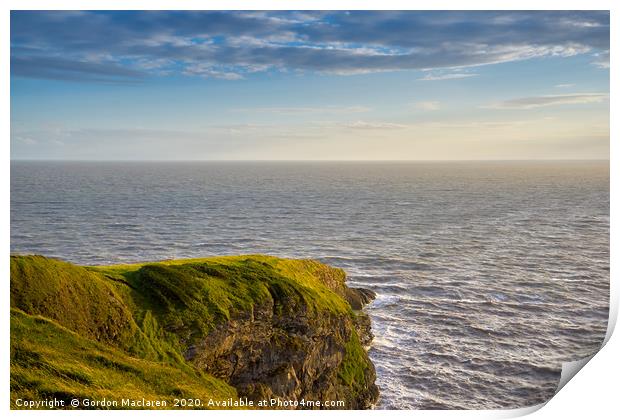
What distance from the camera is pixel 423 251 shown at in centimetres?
6494

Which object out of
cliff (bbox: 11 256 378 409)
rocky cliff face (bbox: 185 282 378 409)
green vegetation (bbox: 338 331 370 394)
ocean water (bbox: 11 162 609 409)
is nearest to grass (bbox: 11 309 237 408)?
cliff (bbox: 11 256 378 409)

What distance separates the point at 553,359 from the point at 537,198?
84166 mm

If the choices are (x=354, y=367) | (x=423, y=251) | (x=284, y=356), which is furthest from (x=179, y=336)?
(x=423, y=251)

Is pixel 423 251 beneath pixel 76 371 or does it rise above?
beneath

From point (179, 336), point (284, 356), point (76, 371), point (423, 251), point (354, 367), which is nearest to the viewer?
point (76, 371)

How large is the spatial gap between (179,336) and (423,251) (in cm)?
4718

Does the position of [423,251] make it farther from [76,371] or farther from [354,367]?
[76,371]

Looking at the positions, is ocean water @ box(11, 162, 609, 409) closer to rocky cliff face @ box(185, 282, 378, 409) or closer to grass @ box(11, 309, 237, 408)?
rocky cliff face @ box(185, 282, 378, 409)

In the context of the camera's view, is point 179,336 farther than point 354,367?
No

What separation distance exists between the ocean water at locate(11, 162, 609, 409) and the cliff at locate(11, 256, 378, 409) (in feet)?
24.4

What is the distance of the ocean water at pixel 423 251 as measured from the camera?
116 feet

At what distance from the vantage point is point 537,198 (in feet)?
364

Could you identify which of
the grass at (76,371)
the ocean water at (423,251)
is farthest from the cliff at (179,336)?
the ocean water at (423,251)

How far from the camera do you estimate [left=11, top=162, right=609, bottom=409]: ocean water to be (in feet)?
116
